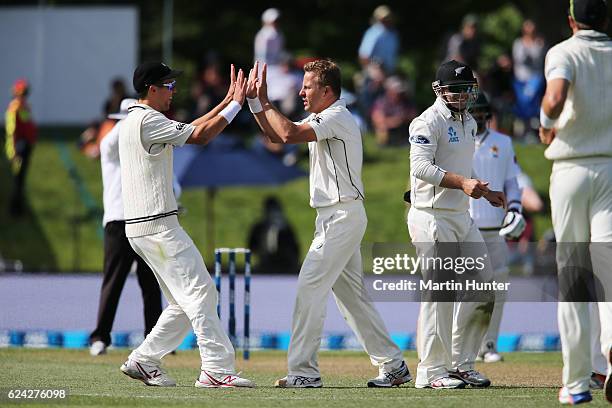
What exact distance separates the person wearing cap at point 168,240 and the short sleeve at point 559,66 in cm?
223

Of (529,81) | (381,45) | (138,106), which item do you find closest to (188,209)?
(381,45)

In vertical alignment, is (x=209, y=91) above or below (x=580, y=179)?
below

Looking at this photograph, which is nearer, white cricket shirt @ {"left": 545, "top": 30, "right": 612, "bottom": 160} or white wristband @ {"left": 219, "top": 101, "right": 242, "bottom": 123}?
white cricket shirt @ {"left": 545, "top": 30, "right": 612, "bottom": 160}

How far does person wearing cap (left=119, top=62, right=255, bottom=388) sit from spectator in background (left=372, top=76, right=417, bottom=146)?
15888mm

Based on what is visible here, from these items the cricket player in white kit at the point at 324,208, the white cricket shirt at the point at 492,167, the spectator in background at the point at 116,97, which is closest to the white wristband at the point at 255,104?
the cricket player in white kit at the point at 324,208

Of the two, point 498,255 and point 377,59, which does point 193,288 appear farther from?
point 377,59

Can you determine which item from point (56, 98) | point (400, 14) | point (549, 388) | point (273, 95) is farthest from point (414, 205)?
point (400, 14)

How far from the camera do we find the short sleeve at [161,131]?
9.47 m

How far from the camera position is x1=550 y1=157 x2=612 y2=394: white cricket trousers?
27.1ft

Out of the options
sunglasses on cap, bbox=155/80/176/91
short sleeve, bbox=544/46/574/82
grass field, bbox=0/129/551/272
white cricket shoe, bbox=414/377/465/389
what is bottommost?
grass field, bbox=0/129/551/272

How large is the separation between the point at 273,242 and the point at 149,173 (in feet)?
36.0

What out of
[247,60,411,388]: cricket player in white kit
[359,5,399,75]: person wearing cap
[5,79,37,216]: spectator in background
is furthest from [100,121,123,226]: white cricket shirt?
[359,5,399,75]: person wearing cap

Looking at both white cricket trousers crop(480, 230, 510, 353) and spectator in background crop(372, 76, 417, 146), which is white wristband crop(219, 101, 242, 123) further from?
spectator in background crop(372, 76, 417, 146)

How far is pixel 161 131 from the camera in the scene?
9516 millimetres
